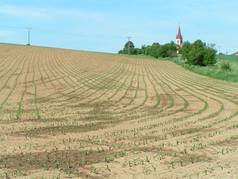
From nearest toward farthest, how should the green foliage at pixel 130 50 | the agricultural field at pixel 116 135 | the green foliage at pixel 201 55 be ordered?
the agricultural field at pixel 116 135
the green foliage at pixel 201 55
the green foliage at pixel 130 50

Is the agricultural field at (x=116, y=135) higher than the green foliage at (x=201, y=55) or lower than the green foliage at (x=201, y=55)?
lower

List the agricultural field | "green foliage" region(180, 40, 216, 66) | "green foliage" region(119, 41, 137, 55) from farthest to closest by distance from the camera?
"green foliage" region(119, 41, 137, 55) → "green foliage" region(180, 40, 216, 66) → the agricultural field

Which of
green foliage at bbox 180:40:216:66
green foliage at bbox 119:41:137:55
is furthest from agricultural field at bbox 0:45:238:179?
green foliage at bbox 119:41:137:55

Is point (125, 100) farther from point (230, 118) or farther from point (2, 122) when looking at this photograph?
point (2, 122)

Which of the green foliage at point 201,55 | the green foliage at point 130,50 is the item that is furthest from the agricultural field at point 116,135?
the green foliage at point 130,50

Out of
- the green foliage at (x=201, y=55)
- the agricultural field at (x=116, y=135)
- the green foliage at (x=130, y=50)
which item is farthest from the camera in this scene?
the green foliage at (x=130, y=50)

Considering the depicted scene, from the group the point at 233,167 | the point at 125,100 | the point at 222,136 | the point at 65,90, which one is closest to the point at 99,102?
the point at 125,100

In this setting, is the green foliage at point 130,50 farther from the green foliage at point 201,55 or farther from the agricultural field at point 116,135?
the agricultural field at point 116,135

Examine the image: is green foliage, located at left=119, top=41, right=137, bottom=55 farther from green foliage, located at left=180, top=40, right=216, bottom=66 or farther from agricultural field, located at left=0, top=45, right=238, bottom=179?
agricultural field, located at left=0, top=45, right=238, bottom=179

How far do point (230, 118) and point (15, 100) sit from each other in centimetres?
1100

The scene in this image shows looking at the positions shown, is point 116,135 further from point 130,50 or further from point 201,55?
point 130,50

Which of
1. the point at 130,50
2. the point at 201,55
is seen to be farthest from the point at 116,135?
the point at 130,50

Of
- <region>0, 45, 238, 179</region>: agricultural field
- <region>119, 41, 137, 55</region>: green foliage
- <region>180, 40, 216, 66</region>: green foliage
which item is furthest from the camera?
<region>119, 41, 137, 55</region>: green foliage

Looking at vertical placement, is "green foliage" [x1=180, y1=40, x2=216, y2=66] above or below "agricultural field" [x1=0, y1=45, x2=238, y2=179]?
above
